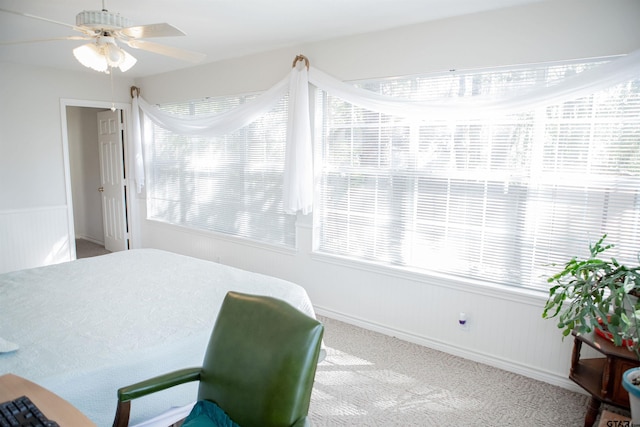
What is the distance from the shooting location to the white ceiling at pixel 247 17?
102 inches

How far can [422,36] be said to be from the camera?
2.94 metres

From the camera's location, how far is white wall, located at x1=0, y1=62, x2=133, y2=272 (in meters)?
4.28

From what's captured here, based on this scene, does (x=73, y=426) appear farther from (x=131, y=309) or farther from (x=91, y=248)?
(x=91, y=248)

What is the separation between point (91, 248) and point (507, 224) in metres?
5.72

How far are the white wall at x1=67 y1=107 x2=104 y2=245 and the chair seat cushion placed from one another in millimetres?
5514

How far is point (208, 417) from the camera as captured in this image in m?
1.49

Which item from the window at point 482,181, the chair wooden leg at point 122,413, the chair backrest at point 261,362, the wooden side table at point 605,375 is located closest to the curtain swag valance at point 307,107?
the window at point 482,181

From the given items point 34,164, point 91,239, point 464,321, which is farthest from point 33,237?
point 464,321

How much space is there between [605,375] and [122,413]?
90.2 inches

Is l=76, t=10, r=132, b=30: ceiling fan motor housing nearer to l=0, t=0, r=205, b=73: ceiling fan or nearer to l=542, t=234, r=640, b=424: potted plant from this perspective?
l=0, t=0, r=205, b=73: ceiling fan

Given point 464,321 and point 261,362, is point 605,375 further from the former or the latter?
point 261,362

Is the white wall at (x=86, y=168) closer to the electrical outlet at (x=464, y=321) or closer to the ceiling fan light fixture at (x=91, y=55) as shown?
the ceiling fan light fixture at (x=91, y=55)

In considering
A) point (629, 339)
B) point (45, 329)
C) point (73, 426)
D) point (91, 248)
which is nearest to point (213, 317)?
point (45, 329)

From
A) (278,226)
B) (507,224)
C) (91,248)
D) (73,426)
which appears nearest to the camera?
(73,426)
